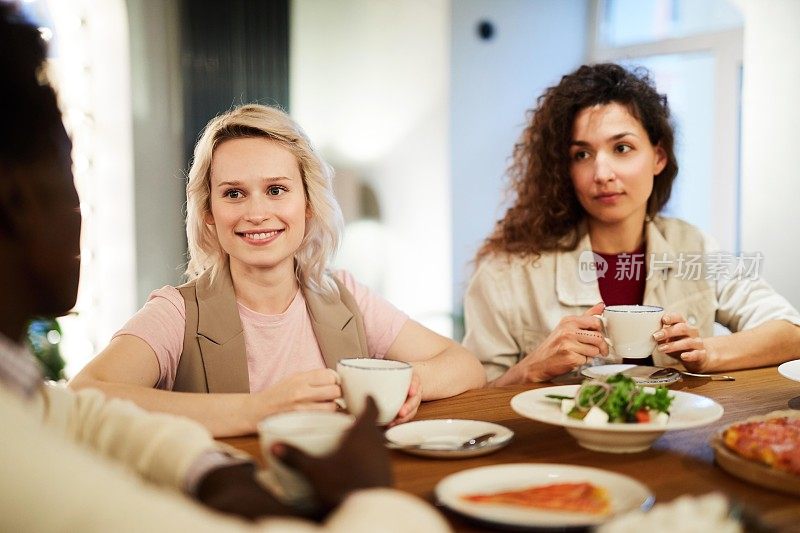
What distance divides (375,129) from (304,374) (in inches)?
162

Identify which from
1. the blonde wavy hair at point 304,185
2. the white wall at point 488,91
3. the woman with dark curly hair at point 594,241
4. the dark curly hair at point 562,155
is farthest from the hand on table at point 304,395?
the white wall at point 488,91

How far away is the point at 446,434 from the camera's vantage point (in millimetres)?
1419

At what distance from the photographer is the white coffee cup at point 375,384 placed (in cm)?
135

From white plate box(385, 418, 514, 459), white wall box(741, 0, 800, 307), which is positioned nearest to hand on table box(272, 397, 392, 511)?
white plate box(385, 418, 514, 459)

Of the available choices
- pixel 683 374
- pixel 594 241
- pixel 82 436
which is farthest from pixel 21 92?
pixel 594 241

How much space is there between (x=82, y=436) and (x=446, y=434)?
2.00ft

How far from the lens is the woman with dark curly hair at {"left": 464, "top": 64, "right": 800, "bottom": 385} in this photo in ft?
8.31

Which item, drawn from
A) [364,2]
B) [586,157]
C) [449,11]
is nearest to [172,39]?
[364,2]

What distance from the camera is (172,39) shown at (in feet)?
14.7

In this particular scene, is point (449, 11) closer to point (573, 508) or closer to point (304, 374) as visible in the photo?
point (304, 374)

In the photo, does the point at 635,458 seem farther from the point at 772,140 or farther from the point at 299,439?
the point at 772,140

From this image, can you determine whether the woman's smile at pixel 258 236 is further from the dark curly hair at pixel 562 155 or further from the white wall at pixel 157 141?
the white wall at pixel 157 141

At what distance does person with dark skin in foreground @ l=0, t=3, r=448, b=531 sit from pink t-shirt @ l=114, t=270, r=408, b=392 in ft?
2.22

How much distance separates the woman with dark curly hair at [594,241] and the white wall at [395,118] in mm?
2701
